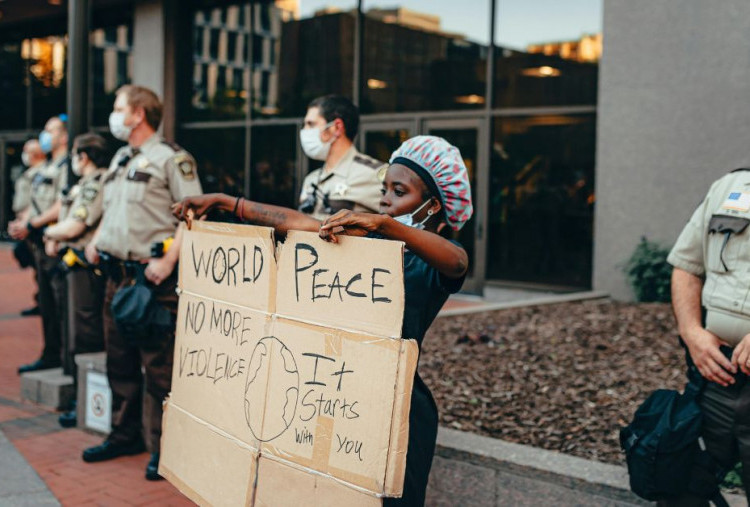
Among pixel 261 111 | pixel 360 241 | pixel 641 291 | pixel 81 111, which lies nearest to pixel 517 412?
pixel 360 241

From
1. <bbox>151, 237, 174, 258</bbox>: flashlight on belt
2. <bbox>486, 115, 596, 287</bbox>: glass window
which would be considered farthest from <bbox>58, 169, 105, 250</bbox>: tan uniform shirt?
<bbox>486, 115, 596, 287</bbox>: glass window

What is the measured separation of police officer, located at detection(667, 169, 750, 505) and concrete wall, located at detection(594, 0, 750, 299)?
6.94 meters

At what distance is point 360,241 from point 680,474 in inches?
56.4

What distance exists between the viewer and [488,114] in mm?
11516

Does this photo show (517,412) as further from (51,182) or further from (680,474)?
(51,182)

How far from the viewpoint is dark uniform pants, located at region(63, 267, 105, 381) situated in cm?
598

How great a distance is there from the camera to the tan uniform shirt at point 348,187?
14.0ft

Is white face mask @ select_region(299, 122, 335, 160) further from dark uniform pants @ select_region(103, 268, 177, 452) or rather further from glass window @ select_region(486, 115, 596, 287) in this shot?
glass window @ select_region(486, 115, 596, 287)

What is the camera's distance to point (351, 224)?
7.61 feet

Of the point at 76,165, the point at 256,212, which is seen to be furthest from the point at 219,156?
the point at 256,212

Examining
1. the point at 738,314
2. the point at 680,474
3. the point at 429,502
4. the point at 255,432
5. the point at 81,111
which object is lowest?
the point at 429,502

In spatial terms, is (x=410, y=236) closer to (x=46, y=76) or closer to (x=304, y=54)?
(x=304, y=54)

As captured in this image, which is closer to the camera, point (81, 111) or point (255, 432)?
point (255, 432)

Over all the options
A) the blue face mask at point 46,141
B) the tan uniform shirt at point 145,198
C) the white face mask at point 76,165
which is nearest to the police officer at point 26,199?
the blue face mask at point 46,141
